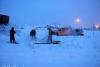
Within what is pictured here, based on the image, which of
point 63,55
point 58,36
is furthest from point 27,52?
point 58,36

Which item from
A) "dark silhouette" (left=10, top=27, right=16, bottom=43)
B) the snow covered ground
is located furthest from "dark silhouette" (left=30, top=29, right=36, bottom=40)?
"dark silhouette" (left=10, top=27, right=16, bottom=43)

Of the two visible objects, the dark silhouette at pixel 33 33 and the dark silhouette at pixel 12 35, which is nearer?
the dark silhouette at pixel 12 35

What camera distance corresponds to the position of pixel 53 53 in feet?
9.37

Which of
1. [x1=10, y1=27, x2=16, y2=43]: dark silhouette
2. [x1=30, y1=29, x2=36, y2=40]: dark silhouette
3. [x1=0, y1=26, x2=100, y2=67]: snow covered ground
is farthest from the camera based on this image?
[x1=30, y1=29, x2=36, y2=40]: dark silhouette

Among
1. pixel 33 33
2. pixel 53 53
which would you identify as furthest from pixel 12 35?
pixel 53 53

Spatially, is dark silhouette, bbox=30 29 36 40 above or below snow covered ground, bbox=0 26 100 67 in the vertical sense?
above

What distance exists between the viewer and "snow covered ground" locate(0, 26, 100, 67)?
104 inches

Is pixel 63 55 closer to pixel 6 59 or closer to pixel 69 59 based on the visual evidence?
pixel 69 59

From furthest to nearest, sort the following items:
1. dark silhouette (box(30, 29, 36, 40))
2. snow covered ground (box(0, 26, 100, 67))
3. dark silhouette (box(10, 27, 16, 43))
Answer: dark silhouette (box(30, 29, 36, 40)) < dark silhouette (box(10, 27, 16, 43)) < snow covered ground (box(0, 26, 100, 67))

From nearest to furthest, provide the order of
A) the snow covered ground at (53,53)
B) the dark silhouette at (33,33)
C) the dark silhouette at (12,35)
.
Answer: the snow covered ground at (53,53) → the dark silhouette at (12,35) → the dark silhouette at (33,33)

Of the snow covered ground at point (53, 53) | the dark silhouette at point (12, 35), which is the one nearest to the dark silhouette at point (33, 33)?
the snow covered ground at point (53, 53)

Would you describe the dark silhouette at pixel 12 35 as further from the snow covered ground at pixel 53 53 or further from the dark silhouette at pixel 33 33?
the dark silhouette at pixel 33 33

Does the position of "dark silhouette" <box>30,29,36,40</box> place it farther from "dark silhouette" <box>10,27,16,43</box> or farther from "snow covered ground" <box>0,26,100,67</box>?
"dark silhouette" <box>10,27,16,43</box>

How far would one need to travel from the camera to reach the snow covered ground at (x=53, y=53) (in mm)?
2645
